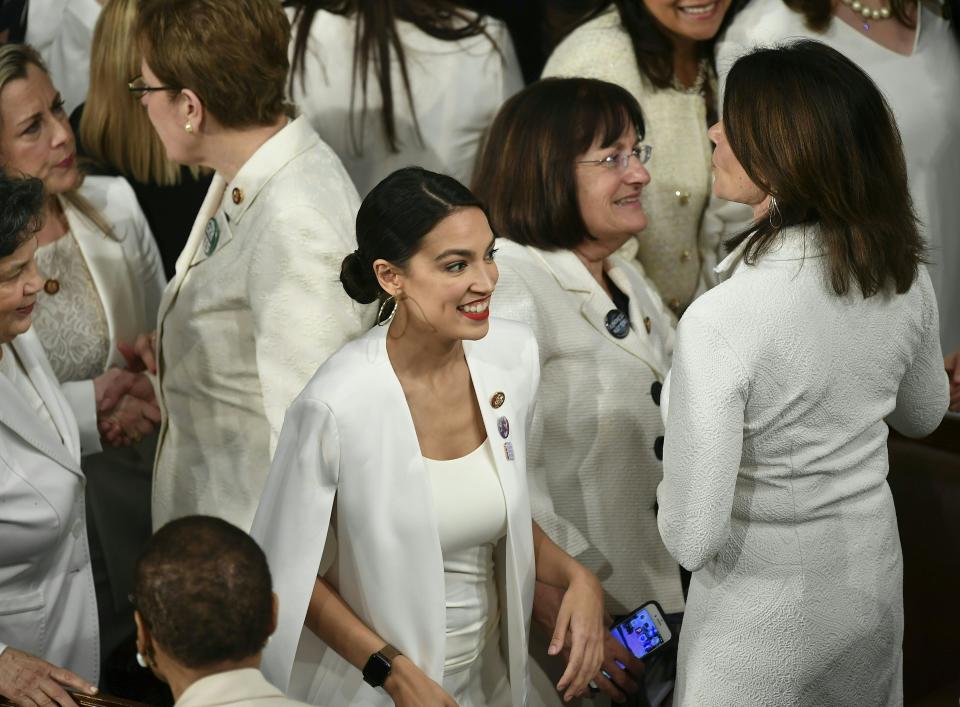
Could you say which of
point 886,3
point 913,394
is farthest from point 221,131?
point 886,3

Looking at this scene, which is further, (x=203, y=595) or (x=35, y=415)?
(x=35, y=415)

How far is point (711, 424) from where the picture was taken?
95.5 inches

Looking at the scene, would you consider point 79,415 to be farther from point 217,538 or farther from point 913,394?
point 913,394

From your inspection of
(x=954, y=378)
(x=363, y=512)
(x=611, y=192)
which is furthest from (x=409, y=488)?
(x=954, y=378)

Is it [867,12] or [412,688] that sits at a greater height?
[867,12]

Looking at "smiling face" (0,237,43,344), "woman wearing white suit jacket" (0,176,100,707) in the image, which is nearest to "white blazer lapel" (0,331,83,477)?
"woman wearing white suit jacket" (0,176,100,707)

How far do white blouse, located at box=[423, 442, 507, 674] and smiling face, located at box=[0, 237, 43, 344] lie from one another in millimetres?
939

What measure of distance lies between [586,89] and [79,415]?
1512 millimetres

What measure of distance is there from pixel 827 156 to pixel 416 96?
1850 mm

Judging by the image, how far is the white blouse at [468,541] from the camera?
2.62 meters

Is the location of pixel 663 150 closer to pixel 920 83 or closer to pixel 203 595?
pixel 920 83

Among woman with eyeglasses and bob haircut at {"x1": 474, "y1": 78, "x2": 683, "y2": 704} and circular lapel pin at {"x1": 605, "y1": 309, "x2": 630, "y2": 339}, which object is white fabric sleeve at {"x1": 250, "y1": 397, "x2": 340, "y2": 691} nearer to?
woman with eyeglasses and bob haircut at {"x1": 474, "y1": 78, "x2": 683, "y2": 704}

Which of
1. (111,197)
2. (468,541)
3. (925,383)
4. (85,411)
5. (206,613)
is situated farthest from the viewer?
(111,197)

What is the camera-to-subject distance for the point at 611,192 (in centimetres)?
328
